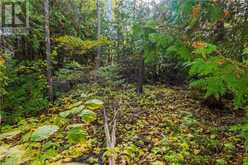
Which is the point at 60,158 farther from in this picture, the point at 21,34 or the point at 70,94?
the point at 21,34

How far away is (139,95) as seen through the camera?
869cm

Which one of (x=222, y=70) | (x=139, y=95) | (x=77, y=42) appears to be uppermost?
(x=77, y=42)

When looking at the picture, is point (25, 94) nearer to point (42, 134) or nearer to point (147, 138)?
point (147, 138)

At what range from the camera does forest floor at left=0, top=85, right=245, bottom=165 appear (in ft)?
14.9

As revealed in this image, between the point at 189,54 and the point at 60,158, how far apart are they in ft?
10.6

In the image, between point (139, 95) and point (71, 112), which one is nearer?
point (71, 112)

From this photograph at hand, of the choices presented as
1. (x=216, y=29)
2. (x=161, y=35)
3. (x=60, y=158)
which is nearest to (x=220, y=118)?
(x=216, y=29)

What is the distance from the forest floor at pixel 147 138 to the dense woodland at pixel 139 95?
0.02 m

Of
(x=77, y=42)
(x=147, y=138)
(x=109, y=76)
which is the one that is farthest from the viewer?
(x=109, y=76)

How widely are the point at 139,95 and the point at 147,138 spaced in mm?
3369

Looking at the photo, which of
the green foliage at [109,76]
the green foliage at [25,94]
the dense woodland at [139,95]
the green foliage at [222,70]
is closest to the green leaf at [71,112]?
the dense woodland at [139,95]

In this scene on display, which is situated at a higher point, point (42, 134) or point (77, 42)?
point (77, 42)

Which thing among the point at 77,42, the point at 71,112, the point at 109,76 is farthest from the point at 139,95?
the point at 71,112

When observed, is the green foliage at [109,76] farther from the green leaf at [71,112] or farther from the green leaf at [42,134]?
the green leaf at [42,134]
